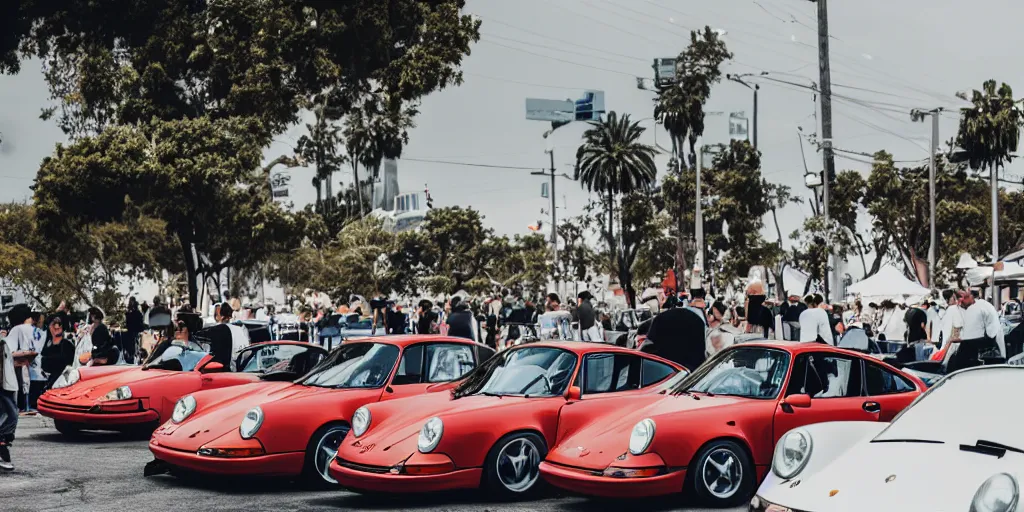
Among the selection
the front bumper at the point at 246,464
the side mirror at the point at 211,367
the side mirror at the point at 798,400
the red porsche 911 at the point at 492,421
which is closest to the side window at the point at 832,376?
the side mirror at the point at 798,400

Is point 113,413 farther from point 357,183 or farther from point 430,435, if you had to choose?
point 357,183

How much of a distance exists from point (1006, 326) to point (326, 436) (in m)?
15.8

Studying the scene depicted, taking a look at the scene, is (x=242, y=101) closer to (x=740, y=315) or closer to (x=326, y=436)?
(x=740, y=315)

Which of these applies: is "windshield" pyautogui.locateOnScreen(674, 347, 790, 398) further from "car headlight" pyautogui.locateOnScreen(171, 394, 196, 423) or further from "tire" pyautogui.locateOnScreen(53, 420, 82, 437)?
"tire" pyautogui.locateOnScreen(53, 420, 82, 437)

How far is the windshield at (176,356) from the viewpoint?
13531mm

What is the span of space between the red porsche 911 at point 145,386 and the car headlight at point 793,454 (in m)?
6.79

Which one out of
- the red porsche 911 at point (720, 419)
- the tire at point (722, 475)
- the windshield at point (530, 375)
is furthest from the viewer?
the windshield at point (530, 375)

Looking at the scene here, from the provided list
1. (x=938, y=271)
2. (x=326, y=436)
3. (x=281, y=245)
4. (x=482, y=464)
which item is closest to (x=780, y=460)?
(x=482, y=464)

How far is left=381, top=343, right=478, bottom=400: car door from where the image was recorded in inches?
399

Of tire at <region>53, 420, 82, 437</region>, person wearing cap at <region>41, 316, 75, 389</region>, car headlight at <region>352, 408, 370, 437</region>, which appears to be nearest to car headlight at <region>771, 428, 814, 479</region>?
car headlight at <region>352, 408, 370, 437</region>

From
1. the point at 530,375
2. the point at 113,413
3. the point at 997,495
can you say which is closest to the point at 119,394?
the point at 113,413

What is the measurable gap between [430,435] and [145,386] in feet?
18.7

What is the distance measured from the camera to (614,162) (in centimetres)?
6900

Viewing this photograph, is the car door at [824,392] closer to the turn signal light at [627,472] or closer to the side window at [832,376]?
the side window at [832,376]
